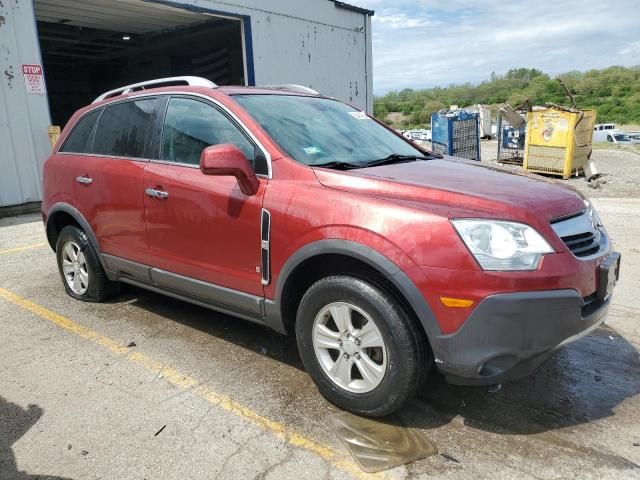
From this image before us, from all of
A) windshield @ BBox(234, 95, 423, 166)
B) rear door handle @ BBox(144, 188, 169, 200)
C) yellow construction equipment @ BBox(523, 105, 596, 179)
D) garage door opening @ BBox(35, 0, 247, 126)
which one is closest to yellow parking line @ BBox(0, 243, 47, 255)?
rear door handle @ BBox(144, 188, 169, 200)

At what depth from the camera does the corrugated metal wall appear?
355 inches

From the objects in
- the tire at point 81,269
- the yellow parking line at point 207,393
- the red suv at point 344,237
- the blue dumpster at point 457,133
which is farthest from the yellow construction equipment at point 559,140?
the yellow parking line at point 207,393

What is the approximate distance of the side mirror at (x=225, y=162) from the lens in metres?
2.93

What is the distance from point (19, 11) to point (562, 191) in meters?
9.82

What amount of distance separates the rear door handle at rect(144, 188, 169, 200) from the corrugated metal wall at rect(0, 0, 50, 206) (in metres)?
7.14

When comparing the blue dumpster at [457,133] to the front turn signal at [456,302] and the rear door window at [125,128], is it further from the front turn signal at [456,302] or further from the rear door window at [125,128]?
the front turn signal at [456,302]

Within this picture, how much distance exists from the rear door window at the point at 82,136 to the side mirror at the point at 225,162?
1.99 metres

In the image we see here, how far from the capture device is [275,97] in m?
3.75

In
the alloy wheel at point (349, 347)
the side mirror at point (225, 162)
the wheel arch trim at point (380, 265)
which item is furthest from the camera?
the side mirror at point (225, 162)

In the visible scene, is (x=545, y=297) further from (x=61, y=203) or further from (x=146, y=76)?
(x=146, y=76)

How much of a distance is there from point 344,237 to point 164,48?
17.1 m

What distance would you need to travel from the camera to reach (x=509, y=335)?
2338 millimetres

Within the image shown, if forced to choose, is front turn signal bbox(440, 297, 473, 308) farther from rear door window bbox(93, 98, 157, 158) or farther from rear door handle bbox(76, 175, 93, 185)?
rear door handle bbox(76, 175, 93, 185)

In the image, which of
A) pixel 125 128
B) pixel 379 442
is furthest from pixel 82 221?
pixel 379 442
